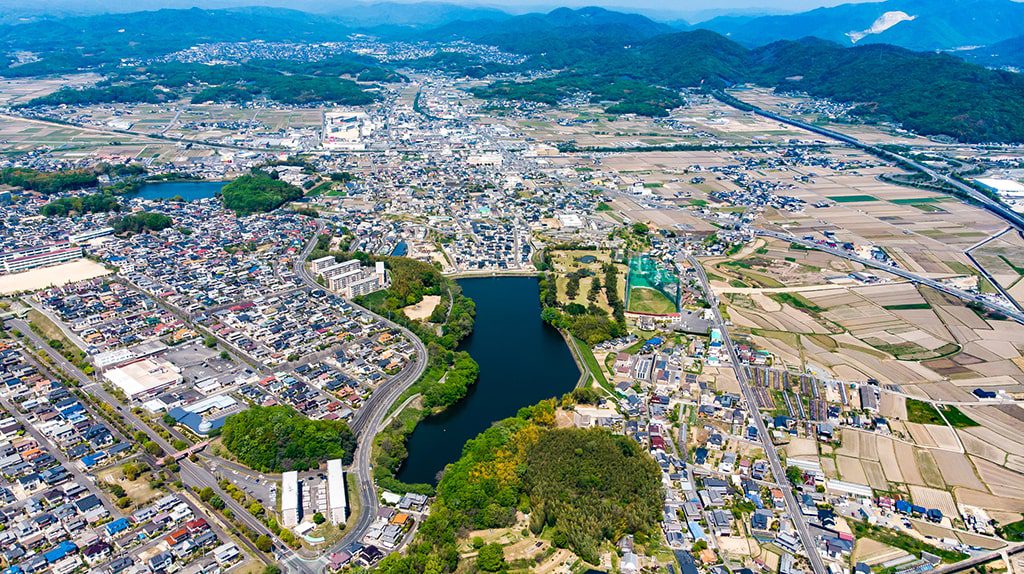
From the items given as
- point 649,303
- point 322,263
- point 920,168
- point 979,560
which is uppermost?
point 920,168

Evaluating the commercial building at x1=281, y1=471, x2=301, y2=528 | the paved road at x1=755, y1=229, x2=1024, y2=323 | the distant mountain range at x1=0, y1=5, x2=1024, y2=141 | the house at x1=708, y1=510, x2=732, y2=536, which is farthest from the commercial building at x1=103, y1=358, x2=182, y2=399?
the distant mountain range at x1=0, y1=5, x2=1024, y2=141

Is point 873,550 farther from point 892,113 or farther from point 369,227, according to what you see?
point 892,113

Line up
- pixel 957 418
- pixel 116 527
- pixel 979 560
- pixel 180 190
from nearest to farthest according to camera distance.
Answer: pixel 979 560
pixel 116 527
pixel 957 418
pixel 180 190

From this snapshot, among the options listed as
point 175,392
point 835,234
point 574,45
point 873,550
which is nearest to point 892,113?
point 835,234

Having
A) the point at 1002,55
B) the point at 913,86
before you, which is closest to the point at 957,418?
the point at 913,86

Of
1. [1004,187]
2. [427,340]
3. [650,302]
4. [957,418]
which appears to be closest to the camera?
[957,418]

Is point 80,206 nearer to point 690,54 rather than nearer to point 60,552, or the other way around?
point 60,552

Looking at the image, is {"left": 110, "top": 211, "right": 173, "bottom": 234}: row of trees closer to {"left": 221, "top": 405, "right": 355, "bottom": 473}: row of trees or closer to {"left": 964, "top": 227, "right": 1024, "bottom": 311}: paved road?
{"left": 221, "top": 405, "right": 355, "bottom": 473}: row of trees
